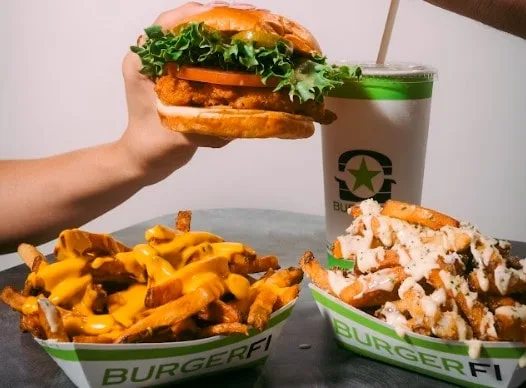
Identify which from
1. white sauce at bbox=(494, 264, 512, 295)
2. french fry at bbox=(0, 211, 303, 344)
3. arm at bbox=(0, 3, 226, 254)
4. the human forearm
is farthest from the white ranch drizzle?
the human forearm

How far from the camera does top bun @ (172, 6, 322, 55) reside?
53.4 inches

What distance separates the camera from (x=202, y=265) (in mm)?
1023

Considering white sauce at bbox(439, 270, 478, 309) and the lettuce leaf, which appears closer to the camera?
white sauce at bbox(439, 270, 478, 309)

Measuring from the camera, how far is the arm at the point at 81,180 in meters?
1.65

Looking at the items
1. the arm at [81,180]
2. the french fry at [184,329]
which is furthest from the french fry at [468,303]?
the arm at [81,180]

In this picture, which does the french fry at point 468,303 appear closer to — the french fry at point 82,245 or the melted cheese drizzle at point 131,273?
the melted cheese drizzle at point 131,273

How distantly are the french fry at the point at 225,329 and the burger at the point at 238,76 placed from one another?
45cm

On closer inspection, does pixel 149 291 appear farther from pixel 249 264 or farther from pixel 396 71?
pixel 396 71

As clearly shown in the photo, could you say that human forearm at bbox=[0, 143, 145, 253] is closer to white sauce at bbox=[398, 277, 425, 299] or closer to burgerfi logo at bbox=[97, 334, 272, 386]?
burgerfi logo at bbox=[97, 334, 272, 386]

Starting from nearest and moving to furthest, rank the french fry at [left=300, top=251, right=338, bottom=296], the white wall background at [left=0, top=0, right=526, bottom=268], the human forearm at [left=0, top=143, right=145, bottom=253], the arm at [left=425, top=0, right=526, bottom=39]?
the french fry at [left=300, top=251, right=338, bottom=296], the arm at [left=425, top=0, right=526, bottom=39], the human forearm at [left=0, top=143, right=145, bottom=253], the white wall background at [left=0, top=0, right=526, bottom=268]

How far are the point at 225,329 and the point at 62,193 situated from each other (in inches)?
37.3

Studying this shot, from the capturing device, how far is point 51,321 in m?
0.91

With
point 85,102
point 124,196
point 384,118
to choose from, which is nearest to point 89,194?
point 124,196

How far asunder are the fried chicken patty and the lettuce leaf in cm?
3
